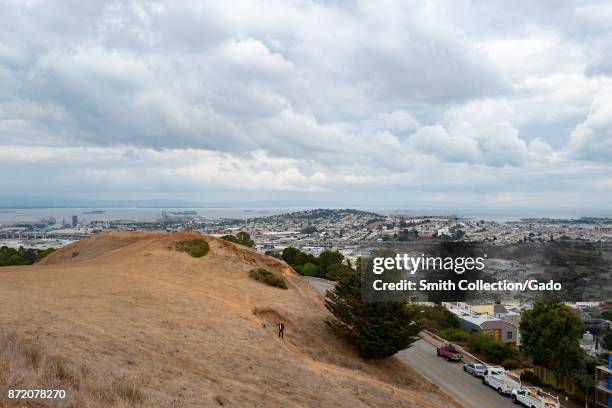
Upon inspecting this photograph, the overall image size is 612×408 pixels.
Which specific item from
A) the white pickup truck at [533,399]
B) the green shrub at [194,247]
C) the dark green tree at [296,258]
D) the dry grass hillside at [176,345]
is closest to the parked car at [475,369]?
A: the white pickup truck at [533,399]

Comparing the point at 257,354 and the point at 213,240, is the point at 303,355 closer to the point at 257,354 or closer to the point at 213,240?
the point at 257,354

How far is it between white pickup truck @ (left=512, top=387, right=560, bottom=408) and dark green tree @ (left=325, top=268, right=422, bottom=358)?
5.10 m

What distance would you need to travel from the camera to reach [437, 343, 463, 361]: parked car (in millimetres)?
26391

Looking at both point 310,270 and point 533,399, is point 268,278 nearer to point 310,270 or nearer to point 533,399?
point 533,399

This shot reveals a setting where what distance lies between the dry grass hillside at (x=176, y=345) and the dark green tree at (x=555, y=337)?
9459 millimetres

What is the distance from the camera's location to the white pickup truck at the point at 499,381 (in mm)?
20594

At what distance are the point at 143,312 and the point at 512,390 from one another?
16235 mm

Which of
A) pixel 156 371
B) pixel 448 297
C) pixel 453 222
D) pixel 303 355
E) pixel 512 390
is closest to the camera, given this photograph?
pixel 156 371

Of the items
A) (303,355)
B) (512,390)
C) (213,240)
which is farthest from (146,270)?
(512,390)

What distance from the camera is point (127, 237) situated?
37.7 meters

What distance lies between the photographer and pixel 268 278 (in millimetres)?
27094

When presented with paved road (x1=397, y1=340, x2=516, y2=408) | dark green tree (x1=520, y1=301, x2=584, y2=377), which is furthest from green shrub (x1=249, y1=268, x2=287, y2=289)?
dark green tree (x1=520, y1=301, x2=584, y2=377)

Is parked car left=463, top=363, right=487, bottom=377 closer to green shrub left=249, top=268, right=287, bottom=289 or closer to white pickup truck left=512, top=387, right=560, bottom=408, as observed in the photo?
white pickup truck left=512, top=387, right=560, bottom=408

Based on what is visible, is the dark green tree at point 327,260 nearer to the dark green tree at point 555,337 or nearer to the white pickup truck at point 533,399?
the dark green tree at point 555,337
